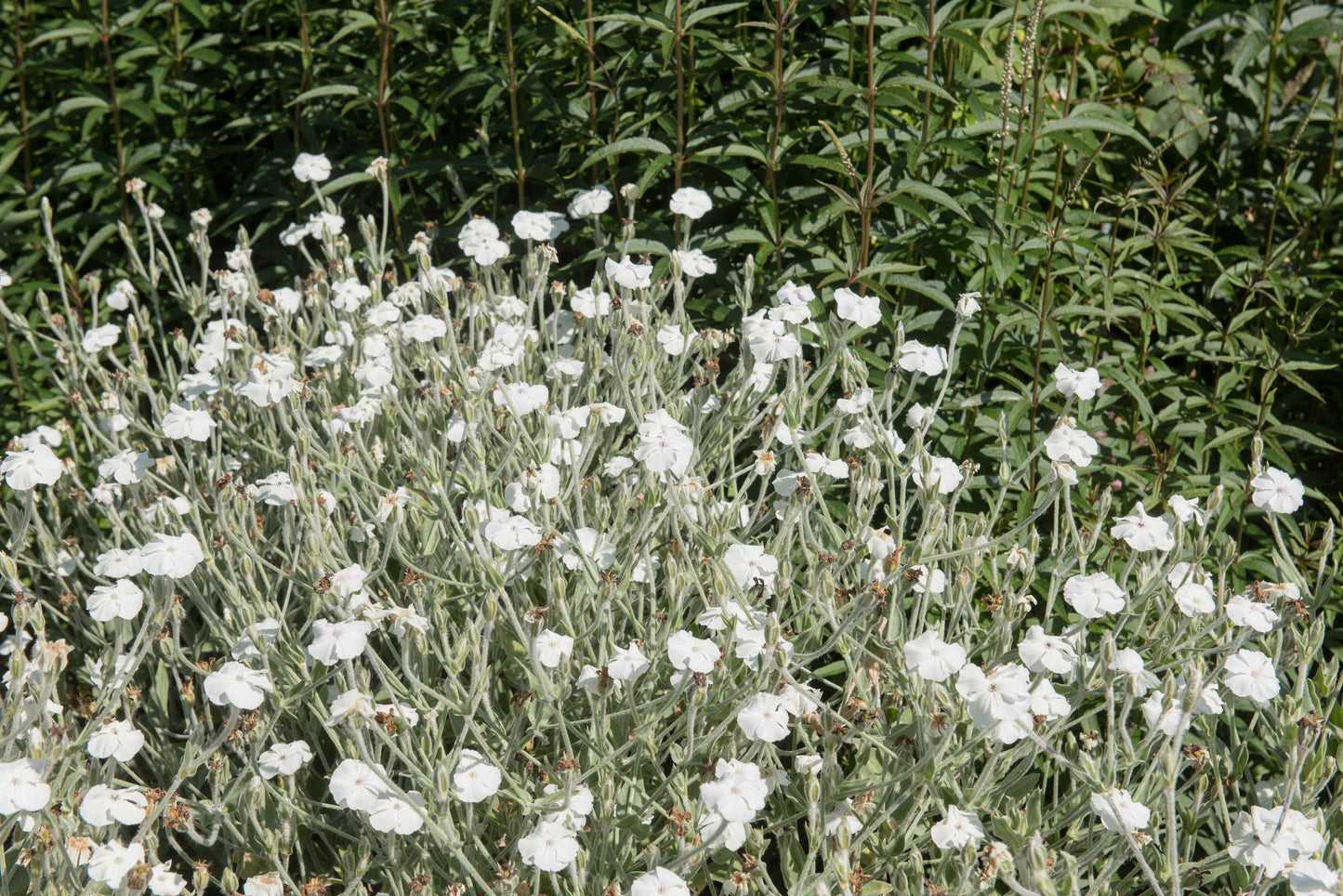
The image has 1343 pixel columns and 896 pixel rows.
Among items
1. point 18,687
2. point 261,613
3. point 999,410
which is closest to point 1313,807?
point 999,410

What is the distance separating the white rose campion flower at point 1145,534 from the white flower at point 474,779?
1213 millimetres

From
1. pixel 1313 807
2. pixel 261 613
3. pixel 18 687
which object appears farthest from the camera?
pixel 261 613

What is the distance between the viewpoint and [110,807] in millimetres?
1963

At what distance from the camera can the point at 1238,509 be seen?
113 inches

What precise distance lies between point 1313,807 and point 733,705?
3.50 ft

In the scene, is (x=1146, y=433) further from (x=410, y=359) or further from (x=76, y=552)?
(x=76, y=552)

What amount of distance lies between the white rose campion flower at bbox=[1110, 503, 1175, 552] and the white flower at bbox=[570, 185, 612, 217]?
60.5 inches

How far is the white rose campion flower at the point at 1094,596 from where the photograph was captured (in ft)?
6.82

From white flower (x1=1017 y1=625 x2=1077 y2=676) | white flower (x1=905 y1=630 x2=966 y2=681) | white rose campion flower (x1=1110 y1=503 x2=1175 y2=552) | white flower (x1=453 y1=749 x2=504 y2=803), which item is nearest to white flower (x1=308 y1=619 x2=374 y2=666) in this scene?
white flower (x1=453 y1=749 x2=504 y2=803)

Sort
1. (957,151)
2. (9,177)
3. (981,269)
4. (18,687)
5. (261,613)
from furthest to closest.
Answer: (9,177) → (981,269) → (957,151) → (261,613) → (18,687)

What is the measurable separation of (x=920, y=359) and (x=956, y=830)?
105 centimetres

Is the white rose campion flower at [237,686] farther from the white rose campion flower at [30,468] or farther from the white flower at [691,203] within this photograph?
the white flower at [691,203]

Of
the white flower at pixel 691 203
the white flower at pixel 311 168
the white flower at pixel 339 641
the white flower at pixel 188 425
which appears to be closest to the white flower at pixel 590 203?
the white flower at pixel 691 203

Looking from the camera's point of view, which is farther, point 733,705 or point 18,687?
point 733,705
